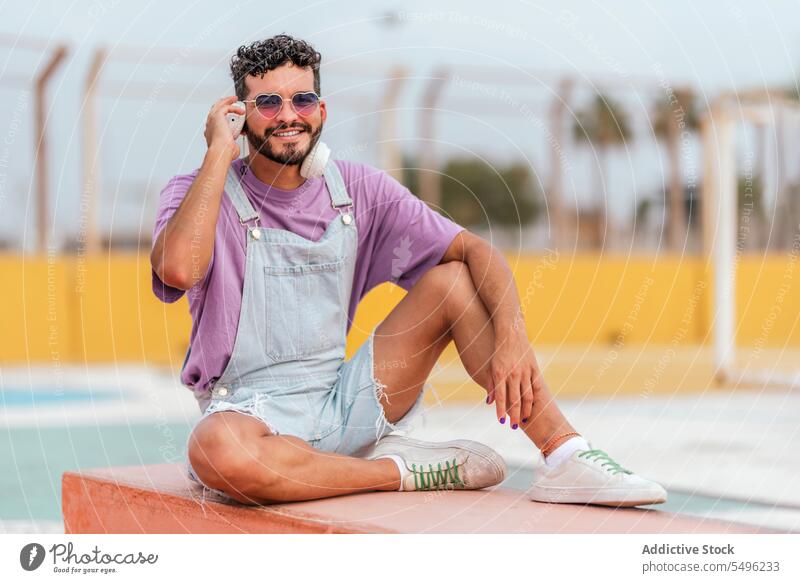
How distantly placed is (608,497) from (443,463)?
1.44 feet

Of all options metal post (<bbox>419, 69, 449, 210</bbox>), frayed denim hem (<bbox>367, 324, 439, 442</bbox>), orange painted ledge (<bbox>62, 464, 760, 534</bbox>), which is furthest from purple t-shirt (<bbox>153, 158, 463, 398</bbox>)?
metal post (<bbox>419, 69, 449, 210</bbox>)

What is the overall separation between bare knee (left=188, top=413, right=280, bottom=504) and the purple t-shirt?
0.24 m

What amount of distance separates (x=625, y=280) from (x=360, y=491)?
10.5 metres

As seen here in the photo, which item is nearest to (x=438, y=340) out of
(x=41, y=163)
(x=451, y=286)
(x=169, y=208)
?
(x=451, y=286)

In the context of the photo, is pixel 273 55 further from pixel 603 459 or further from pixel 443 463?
pixel 603 459

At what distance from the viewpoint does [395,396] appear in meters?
3.03

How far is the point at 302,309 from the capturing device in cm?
297

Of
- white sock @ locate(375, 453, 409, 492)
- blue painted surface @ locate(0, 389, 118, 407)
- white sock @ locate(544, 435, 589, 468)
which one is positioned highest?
white sock @ locate(544, 435, 589, 468)

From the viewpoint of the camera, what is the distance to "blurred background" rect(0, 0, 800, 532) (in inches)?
158

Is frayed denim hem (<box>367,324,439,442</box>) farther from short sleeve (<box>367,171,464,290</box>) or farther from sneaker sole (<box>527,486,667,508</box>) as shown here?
sneaker sole (<box>527,486,667,508</box>)

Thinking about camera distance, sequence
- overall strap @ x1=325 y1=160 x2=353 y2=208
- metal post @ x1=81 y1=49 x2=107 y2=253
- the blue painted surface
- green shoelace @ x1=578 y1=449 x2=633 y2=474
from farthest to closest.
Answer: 1. metal post @ x1=81 y1=49 x2=107 y2=253
2. the blue painted surface
3. overall strap @ x1=325 y1=160 x2=353 y2=208
4. green shoelace @ x1=578 y1=449 x2=633 y2=474

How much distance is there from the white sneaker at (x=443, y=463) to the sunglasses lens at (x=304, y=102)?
0.89 meters
